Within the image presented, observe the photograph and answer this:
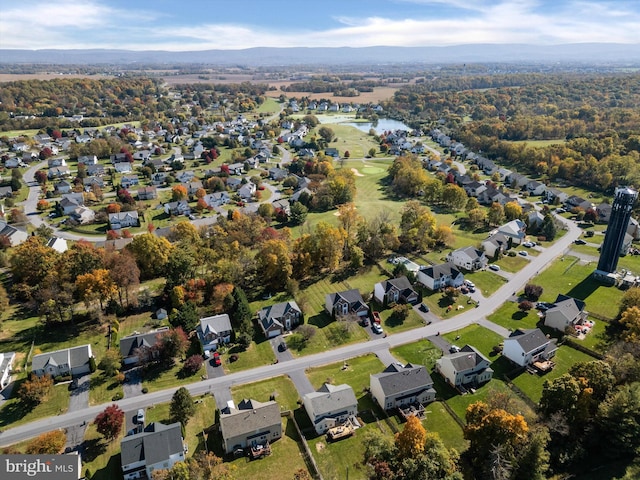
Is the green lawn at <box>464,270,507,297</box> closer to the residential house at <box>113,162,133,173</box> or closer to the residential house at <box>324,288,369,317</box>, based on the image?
the residential house at <box>324,288,369,317</box>

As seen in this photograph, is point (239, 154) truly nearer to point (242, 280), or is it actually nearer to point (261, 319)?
point (242, 280)

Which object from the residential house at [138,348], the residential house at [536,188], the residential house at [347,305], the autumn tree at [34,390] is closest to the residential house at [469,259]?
the residential house at [347,305]

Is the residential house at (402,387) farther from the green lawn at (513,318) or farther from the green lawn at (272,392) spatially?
the green lawn at (513,318)

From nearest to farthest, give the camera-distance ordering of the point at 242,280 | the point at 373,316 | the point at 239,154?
the point at 373,316 < the point at 242,280 < the point at 239,154

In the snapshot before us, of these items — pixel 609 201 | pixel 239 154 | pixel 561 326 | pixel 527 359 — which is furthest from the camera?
pixel 239 154

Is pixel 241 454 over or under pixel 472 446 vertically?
under

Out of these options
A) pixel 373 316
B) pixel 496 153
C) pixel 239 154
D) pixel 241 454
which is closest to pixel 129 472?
pixel 241 454
